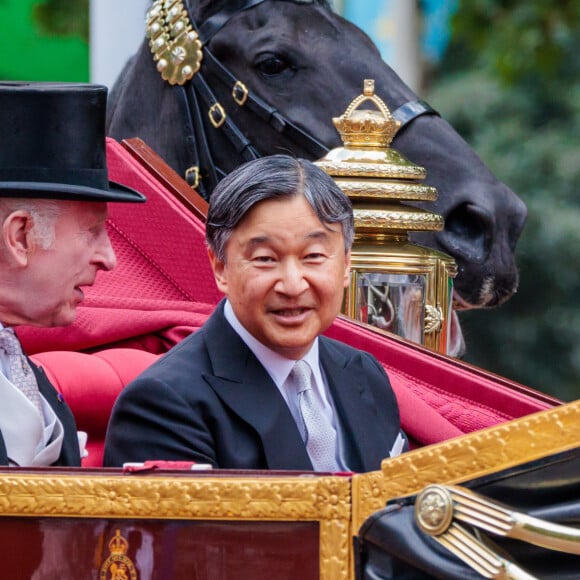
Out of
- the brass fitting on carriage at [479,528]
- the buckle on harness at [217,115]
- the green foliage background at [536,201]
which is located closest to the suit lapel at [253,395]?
the brass fitting on carriage at [479,528]

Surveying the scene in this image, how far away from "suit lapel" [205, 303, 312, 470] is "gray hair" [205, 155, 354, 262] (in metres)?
0.13

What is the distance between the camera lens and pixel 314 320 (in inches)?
95.2

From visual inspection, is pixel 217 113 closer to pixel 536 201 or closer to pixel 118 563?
pixel 118 563

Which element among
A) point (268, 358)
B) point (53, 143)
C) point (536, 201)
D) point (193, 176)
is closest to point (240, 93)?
point (193, 176)

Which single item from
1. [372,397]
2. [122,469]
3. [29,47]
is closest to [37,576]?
[122,469]

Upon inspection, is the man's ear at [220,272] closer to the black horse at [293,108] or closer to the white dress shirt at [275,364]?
the white dress shirt at [275,364]

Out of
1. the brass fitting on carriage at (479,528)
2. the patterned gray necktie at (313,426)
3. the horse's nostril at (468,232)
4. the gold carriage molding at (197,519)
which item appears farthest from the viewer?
the horse's nostril at (468,232)

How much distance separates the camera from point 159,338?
3219 millimetres

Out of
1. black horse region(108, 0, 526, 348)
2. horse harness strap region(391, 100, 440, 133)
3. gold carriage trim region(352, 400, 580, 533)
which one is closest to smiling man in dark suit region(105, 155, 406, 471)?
gold carriage trim region(352, 400, 580, 533)

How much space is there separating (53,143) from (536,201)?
25.2ft

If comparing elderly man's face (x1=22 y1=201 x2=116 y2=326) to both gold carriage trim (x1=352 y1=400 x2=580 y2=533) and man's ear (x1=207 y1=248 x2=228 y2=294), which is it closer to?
man's ear (x1=207 y1=248 x2=228 y2=294)

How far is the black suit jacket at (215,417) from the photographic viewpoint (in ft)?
7.57

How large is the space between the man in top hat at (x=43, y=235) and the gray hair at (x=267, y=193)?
0.58 feet

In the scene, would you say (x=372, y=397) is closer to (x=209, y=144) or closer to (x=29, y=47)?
(x=209, y=144)
